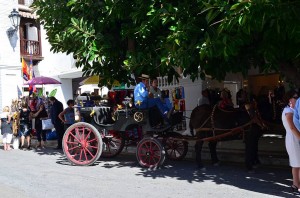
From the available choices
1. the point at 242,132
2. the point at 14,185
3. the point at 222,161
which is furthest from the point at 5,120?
the point at 242,132

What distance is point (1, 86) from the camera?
20.7 m

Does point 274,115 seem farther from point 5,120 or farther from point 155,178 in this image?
point 5,120

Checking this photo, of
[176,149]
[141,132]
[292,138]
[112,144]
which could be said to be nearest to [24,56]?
[112,144]

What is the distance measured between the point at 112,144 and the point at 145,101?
8.03 ft

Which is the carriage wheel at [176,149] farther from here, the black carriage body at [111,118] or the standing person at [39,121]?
the standing person at [39,121]

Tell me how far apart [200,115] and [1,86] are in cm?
1430

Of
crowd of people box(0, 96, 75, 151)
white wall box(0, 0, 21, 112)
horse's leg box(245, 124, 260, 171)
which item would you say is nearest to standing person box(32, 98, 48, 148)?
crowd of people box(0, 96, 75, 151)

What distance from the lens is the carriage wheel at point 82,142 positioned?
9594mm

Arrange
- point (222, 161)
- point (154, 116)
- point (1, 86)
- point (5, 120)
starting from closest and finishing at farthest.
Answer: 1. point (154, 116)
2. point (222, 161)
3. point (5, 120)
4. point (1, 86)

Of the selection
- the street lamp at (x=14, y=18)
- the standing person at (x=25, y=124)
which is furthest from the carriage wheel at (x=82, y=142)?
the street lamp at (x=14, y=18)

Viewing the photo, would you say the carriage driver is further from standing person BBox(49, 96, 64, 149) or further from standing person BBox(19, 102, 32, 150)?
standing person BBox(19, 102, 32, 150)

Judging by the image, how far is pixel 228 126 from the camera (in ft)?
29.2

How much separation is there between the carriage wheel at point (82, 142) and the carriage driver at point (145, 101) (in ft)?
4.00

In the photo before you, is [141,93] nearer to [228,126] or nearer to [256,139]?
[228,126]
